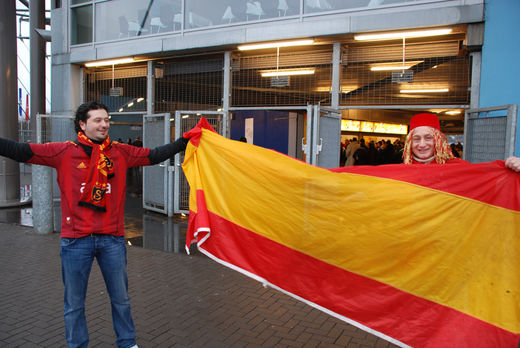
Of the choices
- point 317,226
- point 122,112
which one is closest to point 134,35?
point 122,112

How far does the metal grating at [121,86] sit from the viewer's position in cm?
1189

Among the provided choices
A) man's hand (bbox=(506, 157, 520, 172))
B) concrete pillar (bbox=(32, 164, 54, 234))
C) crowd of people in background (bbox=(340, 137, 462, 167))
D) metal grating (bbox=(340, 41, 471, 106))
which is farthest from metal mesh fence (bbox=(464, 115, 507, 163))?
concrete pillar (bbox=(32, 164, 54, 234))

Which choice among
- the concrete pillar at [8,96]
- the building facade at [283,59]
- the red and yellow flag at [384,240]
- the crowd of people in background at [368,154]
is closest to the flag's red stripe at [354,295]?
the red and yellow flag at [384,240]

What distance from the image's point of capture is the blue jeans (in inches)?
127

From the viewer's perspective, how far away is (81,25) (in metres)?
13.0

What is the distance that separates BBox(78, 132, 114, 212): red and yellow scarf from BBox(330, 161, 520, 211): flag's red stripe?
7.67ft

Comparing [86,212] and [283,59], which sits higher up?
[283,59]

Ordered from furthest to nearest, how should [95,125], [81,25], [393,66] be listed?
[81,25], [393,66], [95,125]

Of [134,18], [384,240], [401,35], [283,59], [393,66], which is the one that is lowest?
[384,240]

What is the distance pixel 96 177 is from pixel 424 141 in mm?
2706

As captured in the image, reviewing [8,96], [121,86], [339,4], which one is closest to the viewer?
[339,4]

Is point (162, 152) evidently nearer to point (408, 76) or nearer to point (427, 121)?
point (427, 121)

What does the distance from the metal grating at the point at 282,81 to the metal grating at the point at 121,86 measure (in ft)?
10.9

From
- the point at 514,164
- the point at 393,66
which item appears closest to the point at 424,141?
the point at 514,164
